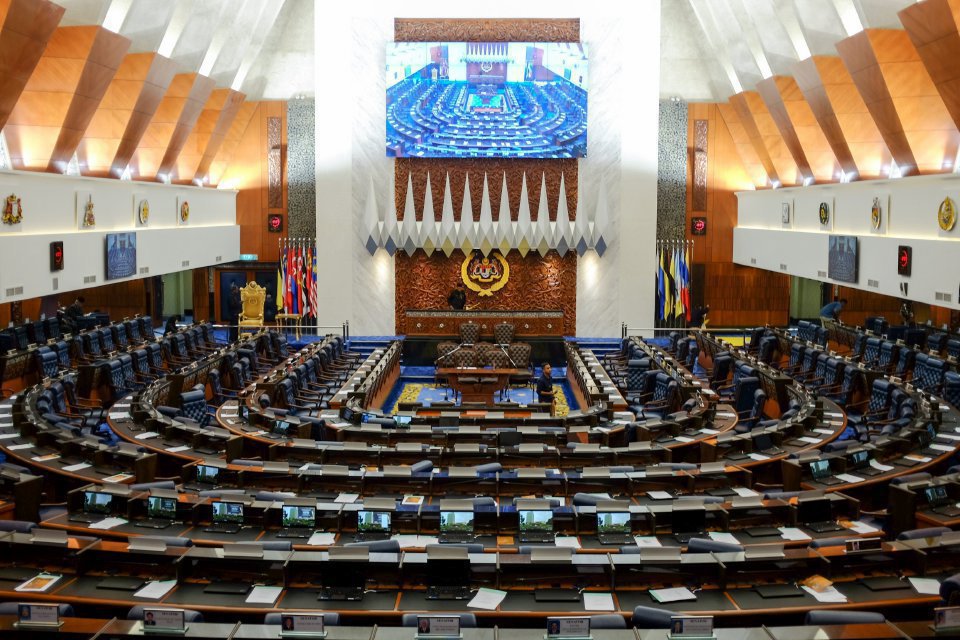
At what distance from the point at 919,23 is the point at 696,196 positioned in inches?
548

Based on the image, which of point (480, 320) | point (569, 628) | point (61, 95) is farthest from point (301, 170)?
point (569, 628)

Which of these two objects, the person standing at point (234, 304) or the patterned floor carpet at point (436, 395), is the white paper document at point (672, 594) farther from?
the person standing at point (234, 304)

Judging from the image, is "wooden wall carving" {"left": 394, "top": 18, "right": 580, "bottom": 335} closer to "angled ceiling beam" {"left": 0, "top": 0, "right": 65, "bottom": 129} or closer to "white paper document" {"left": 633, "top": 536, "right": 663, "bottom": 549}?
"angled ceiling beam" {"left": 0, "top": 0, "right": 65, "bottom": 129}

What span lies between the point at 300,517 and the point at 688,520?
3.47 meters

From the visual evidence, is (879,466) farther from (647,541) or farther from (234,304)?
(234,304)

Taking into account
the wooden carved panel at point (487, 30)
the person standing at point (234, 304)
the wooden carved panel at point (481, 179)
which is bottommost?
the person standing at point (234, 304)

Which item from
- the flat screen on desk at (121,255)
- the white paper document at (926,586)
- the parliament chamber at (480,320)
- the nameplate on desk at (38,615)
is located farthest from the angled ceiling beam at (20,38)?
the white paper document at (926,586)

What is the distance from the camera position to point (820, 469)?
10211mm

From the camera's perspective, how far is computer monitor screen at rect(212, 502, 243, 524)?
27.2ft

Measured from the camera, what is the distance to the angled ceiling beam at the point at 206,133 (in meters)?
24.9

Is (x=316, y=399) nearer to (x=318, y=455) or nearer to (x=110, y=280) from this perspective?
(x=318, y=455)

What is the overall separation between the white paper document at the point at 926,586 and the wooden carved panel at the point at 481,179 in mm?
19755

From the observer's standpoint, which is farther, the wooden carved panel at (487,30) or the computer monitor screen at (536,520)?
the wooden carved panel at (487,30)

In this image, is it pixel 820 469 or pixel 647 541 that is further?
pixel 820 469
